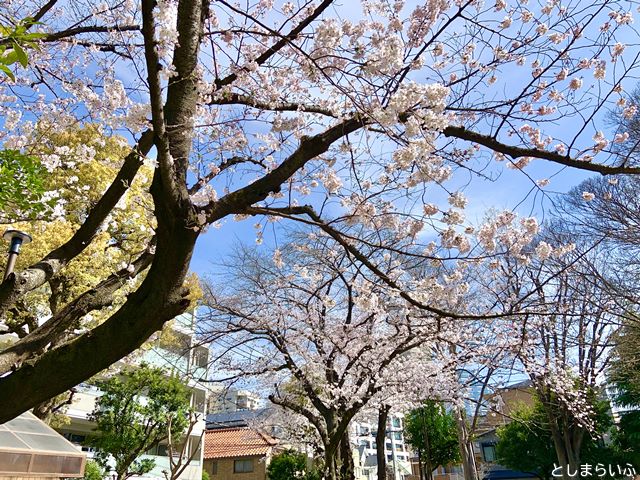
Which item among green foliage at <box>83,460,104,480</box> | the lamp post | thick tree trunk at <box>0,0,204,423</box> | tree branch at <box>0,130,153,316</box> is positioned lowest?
green foliage at <box>83,460,104,480</box>

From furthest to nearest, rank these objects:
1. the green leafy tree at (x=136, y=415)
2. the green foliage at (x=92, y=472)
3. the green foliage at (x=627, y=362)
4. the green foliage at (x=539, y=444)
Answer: the green foliage at (x=539, y=444)
the green foliage at (x=92, y=472)
the green leafy tree at (x=136, y=415)
the green foliage at (x=627, y=362)

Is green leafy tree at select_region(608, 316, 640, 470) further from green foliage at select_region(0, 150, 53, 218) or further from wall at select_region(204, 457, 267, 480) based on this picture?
wall at select_region(204, 457, 267, 480)

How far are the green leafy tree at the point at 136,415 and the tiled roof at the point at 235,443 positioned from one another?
38.3ft

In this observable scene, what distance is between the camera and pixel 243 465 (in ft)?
78.2

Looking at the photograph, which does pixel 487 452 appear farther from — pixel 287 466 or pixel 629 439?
pixel 629 439

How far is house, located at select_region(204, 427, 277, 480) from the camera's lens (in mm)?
23172

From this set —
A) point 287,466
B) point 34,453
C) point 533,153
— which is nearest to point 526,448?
point 287,466

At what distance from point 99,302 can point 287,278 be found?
6.24 metres

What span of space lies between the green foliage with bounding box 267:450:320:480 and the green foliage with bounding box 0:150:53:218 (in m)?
19.1

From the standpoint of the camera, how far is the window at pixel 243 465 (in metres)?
23.6

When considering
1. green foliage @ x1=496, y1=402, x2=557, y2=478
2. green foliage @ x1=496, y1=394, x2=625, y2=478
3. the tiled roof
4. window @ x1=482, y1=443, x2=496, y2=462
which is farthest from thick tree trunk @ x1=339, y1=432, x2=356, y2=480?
window @ x1=482, y1=443, x2=496, y2=462

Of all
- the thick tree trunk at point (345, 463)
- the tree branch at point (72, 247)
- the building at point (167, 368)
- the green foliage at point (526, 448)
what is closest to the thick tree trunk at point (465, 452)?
the green foliage at point (526, 448)

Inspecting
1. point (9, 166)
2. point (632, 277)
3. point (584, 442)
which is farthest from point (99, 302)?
point (584, 442)

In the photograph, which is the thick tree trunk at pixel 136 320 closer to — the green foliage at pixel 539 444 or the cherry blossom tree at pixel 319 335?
the cherry blossom tree at pixel 319 335
